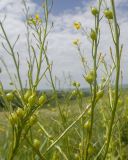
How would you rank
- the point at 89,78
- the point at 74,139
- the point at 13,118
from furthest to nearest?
1. the point at 74,139
2. the point at 89,78
3. the point at 13,118

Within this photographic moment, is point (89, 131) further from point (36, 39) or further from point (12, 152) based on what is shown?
point (36, 39)

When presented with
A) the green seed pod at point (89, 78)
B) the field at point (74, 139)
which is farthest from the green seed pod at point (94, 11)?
the field at point (74, 139)

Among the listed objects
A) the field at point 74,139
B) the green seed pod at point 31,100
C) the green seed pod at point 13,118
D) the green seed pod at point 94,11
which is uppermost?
the green seed pod at point 94,11

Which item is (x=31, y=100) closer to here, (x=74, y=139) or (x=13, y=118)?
(x=13, y=118)

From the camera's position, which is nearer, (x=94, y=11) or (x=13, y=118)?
(x=13, y=118)

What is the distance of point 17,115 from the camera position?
78cm

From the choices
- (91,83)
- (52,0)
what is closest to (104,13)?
(91,83)

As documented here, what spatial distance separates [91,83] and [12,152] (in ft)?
0.96

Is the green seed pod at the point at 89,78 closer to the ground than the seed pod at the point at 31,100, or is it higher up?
higher up

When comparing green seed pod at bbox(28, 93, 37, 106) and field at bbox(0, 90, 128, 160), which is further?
field at bbox(0, 90, 128, 160)

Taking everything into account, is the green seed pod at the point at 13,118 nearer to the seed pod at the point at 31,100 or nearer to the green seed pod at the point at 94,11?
the seed pod at the point at 31,100

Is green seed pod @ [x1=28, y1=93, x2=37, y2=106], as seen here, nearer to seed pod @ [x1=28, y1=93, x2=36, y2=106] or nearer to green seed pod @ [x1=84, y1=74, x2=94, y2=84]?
seed pod @ [x1=28, y1=93, x2=36, y2=106]

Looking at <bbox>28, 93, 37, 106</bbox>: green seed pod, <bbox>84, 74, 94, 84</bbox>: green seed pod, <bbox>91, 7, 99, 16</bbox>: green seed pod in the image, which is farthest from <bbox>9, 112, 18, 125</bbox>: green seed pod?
<bbox>91, 7, 99, 16</bbox>: green seed pod

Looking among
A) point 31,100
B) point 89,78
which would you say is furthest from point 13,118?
point 89,78
